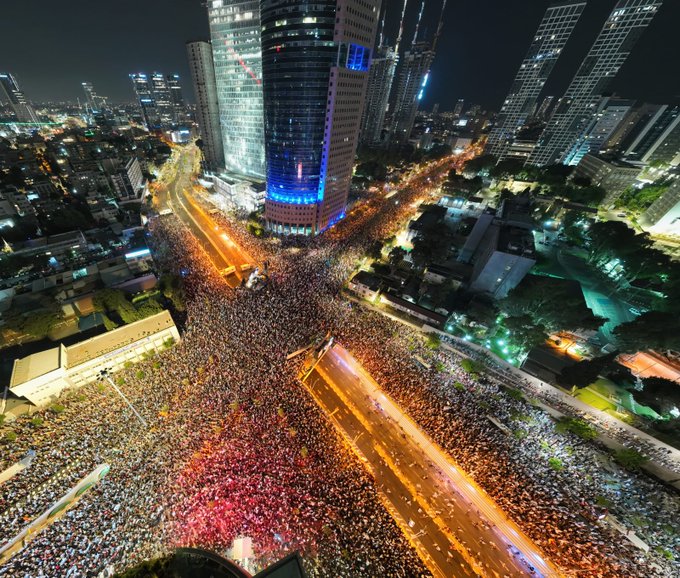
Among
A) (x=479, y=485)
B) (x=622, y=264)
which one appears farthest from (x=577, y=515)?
(x=622, y=264)

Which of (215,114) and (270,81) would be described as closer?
(270,81)

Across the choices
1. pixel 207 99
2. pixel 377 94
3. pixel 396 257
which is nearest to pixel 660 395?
pixel 396 257

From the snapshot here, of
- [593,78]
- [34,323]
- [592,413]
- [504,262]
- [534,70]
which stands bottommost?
[34,323]

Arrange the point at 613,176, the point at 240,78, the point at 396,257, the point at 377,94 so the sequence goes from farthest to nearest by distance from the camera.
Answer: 1. the point at 377,94
2. the point at 240,78
3. the point at 613,176
4. the point at 396,257

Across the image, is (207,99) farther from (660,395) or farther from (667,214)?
(667,214)

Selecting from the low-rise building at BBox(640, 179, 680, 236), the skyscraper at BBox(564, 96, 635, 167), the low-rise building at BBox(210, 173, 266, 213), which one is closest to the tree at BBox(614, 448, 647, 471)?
the low-rise building at BBox(640, 179, 680, 236)

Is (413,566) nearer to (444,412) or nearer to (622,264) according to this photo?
(444,412)

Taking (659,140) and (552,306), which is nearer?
(552,306)
